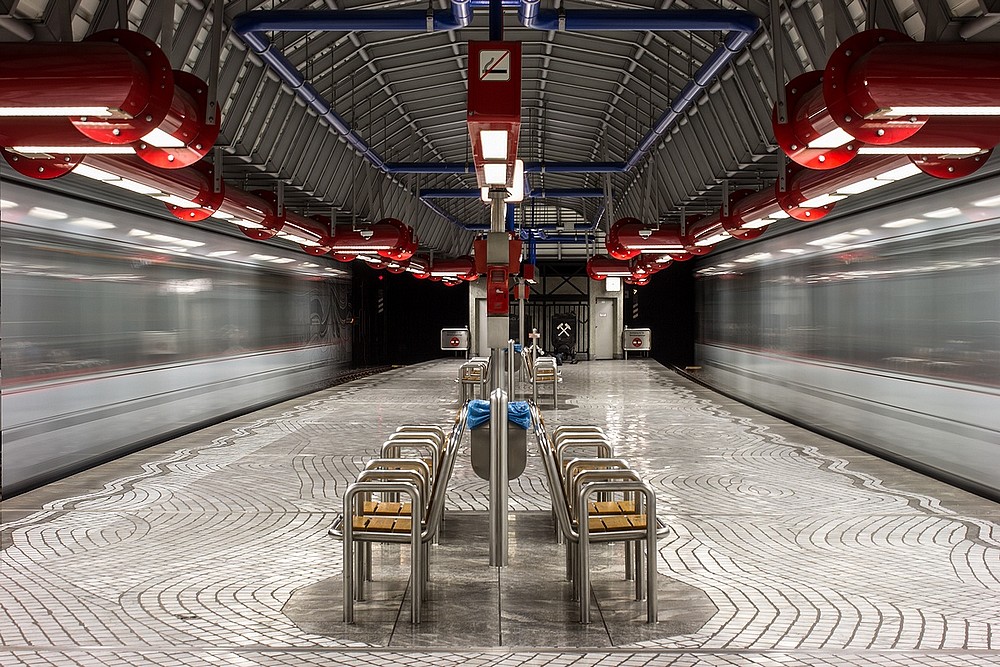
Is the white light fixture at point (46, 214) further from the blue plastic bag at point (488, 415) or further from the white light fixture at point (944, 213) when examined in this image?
the white light fixture at point (944, 213)

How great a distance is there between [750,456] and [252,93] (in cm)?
822

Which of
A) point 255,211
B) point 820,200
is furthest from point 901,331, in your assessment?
point 255,211

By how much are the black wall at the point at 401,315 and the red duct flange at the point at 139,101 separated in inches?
1054

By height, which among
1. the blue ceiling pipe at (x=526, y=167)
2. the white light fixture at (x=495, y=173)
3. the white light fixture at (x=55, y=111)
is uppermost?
the blue ceiling pipe at (x=526, y=167)

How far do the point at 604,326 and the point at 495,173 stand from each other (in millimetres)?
34096

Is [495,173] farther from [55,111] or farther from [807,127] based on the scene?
[55,111]

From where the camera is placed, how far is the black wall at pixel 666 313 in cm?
3934

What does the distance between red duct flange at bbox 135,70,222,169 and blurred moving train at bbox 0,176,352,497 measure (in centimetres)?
414

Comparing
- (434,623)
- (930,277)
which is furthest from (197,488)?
(930,277)

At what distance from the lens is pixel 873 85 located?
14.4 ft

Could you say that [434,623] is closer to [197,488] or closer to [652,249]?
[197,488]

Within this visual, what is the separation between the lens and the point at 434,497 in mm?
5828

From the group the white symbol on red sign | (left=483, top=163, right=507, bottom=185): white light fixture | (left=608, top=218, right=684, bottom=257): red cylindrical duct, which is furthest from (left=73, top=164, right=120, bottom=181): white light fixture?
(left=608, top=218, right=684, bottom=257): red cylindrical duct

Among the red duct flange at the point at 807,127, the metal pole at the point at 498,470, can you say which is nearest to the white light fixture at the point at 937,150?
the red duct flange at the point at 807,127
